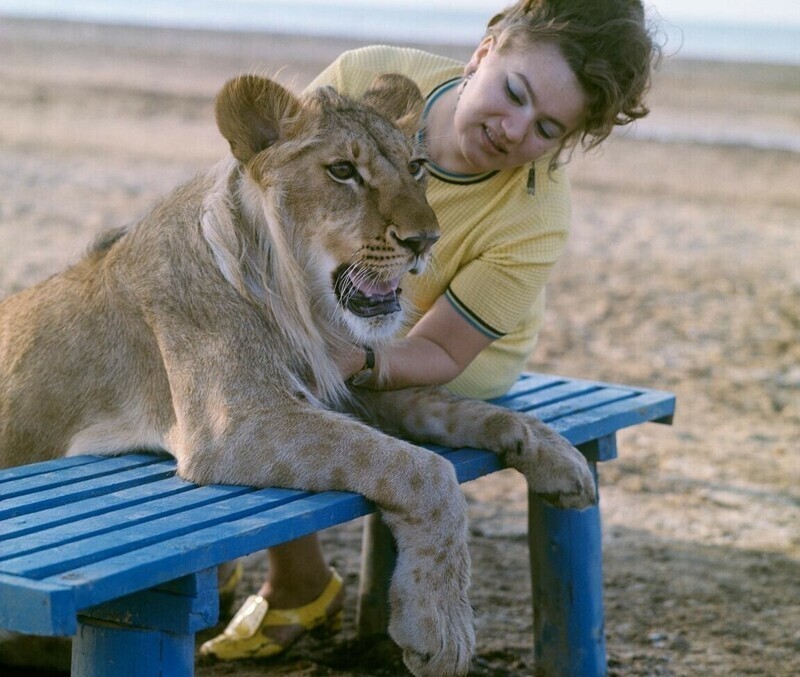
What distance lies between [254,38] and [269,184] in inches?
1769

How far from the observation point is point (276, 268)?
3.26 m

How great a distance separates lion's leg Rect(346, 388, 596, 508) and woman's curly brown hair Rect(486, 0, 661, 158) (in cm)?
102

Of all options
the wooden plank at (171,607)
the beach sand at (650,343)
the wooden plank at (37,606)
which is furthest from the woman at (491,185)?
the wooden plank at (37,606)

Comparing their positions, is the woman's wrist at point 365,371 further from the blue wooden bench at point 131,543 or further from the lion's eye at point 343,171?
the lion's eye at point 343,171

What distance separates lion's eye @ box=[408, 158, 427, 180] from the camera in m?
3.39

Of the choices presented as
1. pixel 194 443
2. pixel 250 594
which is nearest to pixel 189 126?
pixel 250 594


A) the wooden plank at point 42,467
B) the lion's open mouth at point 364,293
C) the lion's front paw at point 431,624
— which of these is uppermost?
the lion's open mouth at point 364,293

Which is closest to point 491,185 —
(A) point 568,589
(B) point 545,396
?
(B) point 545,396

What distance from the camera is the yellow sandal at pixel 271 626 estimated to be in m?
3.94

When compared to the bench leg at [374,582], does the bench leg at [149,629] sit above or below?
above

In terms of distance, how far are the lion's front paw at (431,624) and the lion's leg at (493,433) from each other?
0.58 meters

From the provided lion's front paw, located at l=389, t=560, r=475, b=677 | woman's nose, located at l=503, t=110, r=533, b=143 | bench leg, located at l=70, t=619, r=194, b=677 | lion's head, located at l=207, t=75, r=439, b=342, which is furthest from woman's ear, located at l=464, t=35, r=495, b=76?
bench leg, located at l=70, t=619, r=194, b=677

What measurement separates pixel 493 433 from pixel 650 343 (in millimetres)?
4541

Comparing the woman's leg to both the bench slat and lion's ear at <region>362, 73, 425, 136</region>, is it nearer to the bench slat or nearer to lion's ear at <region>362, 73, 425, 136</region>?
the bench slat
